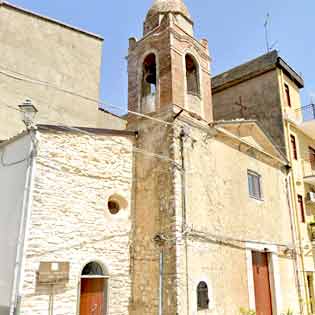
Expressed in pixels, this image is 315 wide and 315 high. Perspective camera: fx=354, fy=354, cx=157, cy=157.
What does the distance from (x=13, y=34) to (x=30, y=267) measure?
29.6 ft

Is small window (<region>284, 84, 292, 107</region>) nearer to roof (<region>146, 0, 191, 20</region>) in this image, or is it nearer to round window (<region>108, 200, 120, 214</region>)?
roof (<region>146, 0, 191, 20</region>)

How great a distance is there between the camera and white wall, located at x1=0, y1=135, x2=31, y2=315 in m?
8.26

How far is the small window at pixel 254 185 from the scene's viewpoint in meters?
13.3

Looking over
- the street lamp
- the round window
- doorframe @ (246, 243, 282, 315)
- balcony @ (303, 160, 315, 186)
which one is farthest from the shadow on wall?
balcony @ (303, 160, 315, 186)

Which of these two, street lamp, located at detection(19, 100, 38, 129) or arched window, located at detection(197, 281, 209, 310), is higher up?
street lamp, located at detection(19, 100, 38, 129)

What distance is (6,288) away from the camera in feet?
27.0

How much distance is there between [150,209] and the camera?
407 inches

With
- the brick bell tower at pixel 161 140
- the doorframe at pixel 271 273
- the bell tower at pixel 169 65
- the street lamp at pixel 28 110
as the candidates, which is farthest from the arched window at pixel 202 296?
the street lamp at pixel 28 110

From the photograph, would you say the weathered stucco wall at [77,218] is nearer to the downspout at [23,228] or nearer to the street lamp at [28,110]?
the downspout at [23,228]

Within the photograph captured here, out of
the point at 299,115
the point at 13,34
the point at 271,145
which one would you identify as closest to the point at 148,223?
the point at 271,145

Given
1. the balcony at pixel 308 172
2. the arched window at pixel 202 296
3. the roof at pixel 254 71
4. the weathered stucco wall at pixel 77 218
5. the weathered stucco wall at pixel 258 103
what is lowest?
the arched window at pixel 202 296

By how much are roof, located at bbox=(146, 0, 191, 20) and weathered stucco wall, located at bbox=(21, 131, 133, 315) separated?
16.6 ft

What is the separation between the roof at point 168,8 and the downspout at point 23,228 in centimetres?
664

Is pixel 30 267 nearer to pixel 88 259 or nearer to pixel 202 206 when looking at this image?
pixel 88 259
